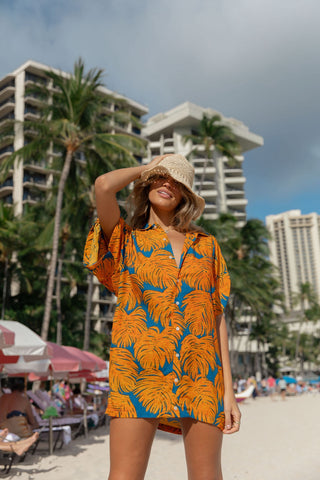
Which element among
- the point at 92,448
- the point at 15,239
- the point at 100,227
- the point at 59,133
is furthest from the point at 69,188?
the point at 100,227

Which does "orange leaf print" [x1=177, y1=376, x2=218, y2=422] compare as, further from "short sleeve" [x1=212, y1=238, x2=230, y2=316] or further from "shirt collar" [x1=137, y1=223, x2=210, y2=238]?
"shirt collar" [x1=137, y1=223, x2=210, y2=238]

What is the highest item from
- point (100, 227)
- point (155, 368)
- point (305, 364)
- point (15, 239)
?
point (15, 239)

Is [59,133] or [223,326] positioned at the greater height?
[59,133]

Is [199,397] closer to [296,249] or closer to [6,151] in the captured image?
[6,151]

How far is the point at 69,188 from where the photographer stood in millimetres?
21219

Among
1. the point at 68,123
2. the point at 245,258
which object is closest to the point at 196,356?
the point at 68,123

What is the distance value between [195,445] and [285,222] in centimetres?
14100

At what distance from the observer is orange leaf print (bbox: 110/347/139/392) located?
188 cm

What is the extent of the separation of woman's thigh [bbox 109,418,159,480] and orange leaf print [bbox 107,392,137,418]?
2 centimetres

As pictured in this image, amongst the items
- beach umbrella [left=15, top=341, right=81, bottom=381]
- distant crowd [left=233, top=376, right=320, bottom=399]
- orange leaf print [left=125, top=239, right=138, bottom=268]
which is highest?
orange leaf print [left=125, top=239, right=138, bottom=268]

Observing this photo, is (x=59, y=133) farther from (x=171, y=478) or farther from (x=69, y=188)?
(x=171, y=478)

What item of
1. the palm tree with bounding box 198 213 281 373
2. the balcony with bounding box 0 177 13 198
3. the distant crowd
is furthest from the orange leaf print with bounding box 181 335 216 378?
the balcony with bounding box 0 177 13 198

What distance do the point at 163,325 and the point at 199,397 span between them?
1.05 ft

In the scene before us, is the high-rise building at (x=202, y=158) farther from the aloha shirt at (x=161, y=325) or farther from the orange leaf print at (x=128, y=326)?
the orange leaf print at (x=128, y=326)
